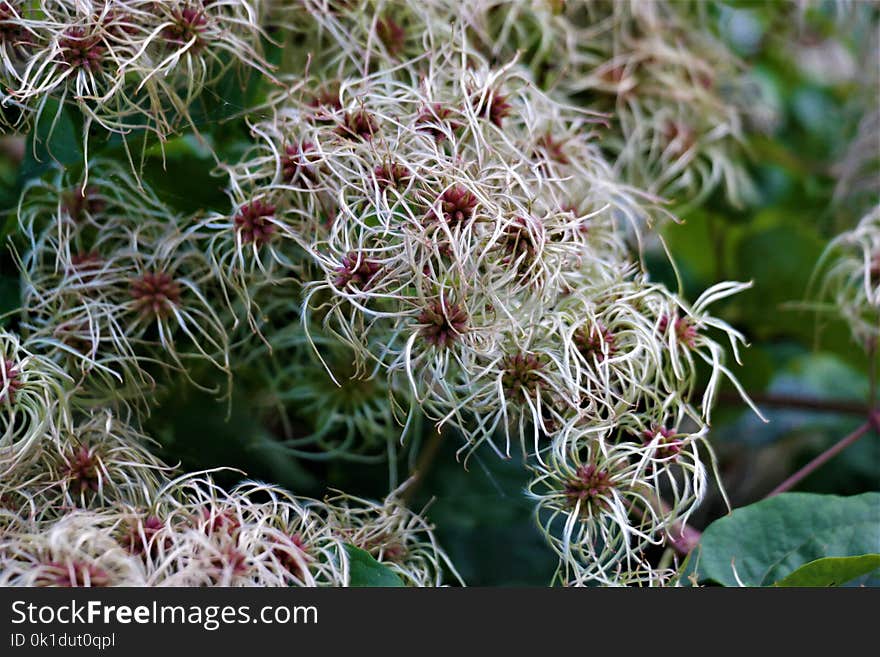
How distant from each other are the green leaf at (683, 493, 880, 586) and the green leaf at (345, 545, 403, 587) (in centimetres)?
20

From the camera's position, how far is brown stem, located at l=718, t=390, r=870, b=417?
919 mm

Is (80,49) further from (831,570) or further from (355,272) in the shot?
(831,570)

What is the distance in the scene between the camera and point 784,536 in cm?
66

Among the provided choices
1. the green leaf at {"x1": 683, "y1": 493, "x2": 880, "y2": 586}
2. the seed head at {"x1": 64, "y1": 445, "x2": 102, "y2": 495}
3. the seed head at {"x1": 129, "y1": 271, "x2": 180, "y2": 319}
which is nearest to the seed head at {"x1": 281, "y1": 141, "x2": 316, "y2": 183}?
the seed head at {"x1": 129, "y1": 271, "x2": 180, "y2": 319}

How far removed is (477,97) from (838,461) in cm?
57

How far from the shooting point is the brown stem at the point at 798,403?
0.92 meters

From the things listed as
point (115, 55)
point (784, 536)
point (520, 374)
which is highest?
point (115, 55)

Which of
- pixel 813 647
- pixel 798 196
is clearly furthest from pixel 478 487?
pixel 798 196

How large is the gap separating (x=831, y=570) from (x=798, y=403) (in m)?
0.36

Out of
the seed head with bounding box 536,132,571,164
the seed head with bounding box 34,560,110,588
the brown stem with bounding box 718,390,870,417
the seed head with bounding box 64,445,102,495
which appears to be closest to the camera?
the seed head with bounding box 34,560,110,588

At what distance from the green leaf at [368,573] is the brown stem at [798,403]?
47 cm

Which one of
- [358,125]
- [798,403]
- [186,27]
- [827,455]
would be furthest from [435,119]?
[798,403]

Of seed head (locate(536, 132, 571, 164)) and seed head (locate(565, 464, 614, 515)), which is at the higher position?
seed head (locate(536, 132, 571, 164))

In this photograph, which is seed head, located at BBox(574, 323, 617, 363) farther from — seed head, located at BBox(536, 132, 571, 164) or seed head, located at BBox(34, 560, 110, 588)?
seed head, located at BBox(34, 560, 110, 588)
